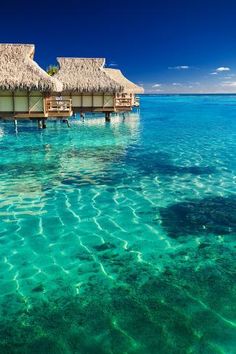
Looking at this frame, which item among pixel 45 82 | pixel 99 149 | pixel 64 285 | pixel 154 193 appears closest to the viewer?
pixel 64 285

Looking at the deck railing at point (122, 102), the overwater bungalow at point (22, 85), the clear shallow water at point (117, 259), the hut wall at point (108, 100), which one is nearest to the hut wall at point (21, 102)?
the overwater bungalow at point (22, 85)

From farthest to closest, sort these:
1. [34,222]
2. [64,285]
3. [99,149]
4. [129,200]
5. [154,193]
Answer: [99,149], [154,193], [129,200], [34,222], [64,285]

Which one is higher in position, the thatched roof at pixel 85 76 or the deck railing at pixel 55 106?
the thatched roof at pixel 85 76

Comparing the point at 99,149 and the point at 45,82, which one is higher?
the point at 45,82

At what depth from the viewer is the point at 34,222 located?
8.02 meters

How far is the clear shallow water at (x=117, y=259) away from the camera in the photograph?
14.5ft

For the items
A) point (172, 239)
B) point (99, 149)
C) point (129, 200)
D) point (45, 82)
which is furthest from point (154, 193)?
point (45, 82)

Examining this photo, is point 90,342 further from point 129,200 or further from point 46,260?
point 129,200

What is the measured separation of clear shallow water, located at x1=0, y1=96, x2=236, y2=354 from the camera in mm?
4434

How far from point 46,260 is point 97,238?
1.26 metres

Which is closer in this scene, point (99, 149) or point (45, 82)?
point (99, 149)

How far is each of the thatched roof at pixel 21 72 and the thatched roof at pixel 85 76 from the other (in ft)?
13.7

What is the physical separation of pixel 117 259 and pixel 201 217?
9.26ft

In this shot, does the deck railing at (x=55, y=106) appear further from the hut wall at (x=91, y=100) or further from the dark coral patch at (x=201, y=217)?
the dark coral patch at (x=201, y=217)
